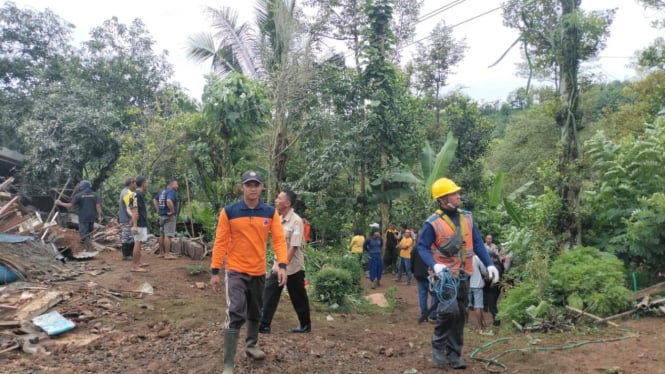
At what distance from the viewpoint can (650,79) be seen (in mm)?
19031

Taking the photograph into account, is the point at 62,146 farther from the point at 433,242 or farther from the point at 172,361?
the point at 433,242

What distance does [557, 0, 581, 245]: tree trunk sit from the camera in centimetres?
932

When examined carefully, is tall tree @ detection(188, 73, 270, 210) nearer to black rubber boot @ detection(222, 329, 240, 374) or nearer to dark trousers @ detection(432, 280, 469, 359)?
black rubber boot @ detection(222, 329, 240, 374)

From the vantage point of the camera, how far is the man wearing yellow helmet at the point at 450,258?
4.95 meters

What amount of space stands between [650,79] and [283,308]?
17675 mm

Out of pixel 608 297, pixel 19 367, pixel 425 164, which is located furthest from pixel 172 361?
pixel 425 164

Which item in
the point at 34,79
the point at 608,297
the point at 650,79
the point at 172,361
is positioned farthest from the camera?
→ the point at 34,79

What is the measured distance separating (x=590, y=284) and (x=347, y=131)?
8.89 meters

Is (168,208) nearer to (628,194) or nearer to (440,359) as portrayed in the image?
(440,359)

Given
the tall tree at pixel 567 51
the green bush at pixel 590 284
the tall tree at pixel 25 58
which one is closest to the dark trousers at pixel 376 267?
the tall tree at pixel 567 51

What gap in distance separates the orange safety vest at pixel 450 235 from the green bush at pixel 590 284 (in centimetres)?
275

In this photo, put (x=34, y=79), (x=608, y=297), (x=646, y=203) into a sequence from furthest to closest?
(x=34, y=79)
(x=646, y=203)
(x=608, y=297)

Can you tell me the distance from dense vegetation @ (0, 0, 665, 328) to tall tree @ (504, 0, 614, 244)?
3 centimetres

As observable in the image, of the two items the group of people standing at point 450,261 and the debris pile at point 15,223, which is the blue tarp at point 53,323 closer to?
the group of people standing at point 450,261
